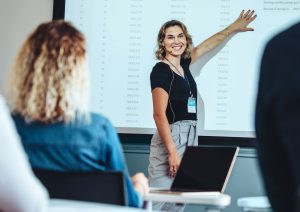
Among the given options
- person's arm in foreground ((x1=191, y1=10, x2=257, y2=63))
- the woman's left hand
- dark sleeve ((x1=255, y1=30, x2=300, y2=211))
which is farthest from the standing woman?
dark sleeve ((x1=255, y1=30, x2=300, y2=211))

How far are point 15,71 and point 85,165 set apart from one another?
0.40 m

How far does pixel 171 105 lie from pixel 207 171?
1505mm

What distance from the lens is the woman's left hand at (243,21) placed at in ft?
14.0

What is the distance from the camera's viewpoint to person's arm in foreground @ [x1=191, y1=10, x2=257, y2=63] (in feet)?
14.0

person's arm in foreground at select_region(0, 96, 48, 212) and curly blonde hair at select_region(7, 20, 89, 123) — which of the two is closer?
person's arm in foreground at select_region(0, 96, 48, 212)

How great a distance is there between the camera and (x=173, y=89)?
3.74m

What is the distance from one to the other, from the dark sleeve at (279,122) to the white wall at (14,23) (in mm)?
3677

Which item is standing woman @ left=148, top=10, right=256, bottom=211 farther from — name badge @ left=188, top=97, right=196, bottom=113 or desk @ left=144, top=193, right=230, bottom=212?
desk @ left=144, top=193, right=230, bottom=212

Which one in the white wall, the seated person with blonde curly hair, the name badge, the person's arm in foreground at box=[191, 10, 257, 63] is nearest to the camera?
the seated person with blonde curly hair

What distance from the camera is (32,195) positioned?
959 millimetres

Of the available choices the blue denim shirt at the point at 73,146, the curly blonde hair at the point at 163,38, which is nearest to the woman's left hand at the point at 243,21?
the curly blonde hair at the point at 163,38

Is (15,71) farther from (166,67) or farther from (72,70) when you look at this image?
(166,67)

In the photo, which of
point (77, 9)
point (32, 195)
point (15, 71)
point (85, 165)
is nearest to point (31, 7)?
point (77, 9)

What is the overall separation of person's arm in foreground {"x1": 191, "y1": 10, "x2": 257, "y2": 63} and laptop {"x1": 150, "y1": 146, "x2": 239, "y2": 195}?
2.01 m
